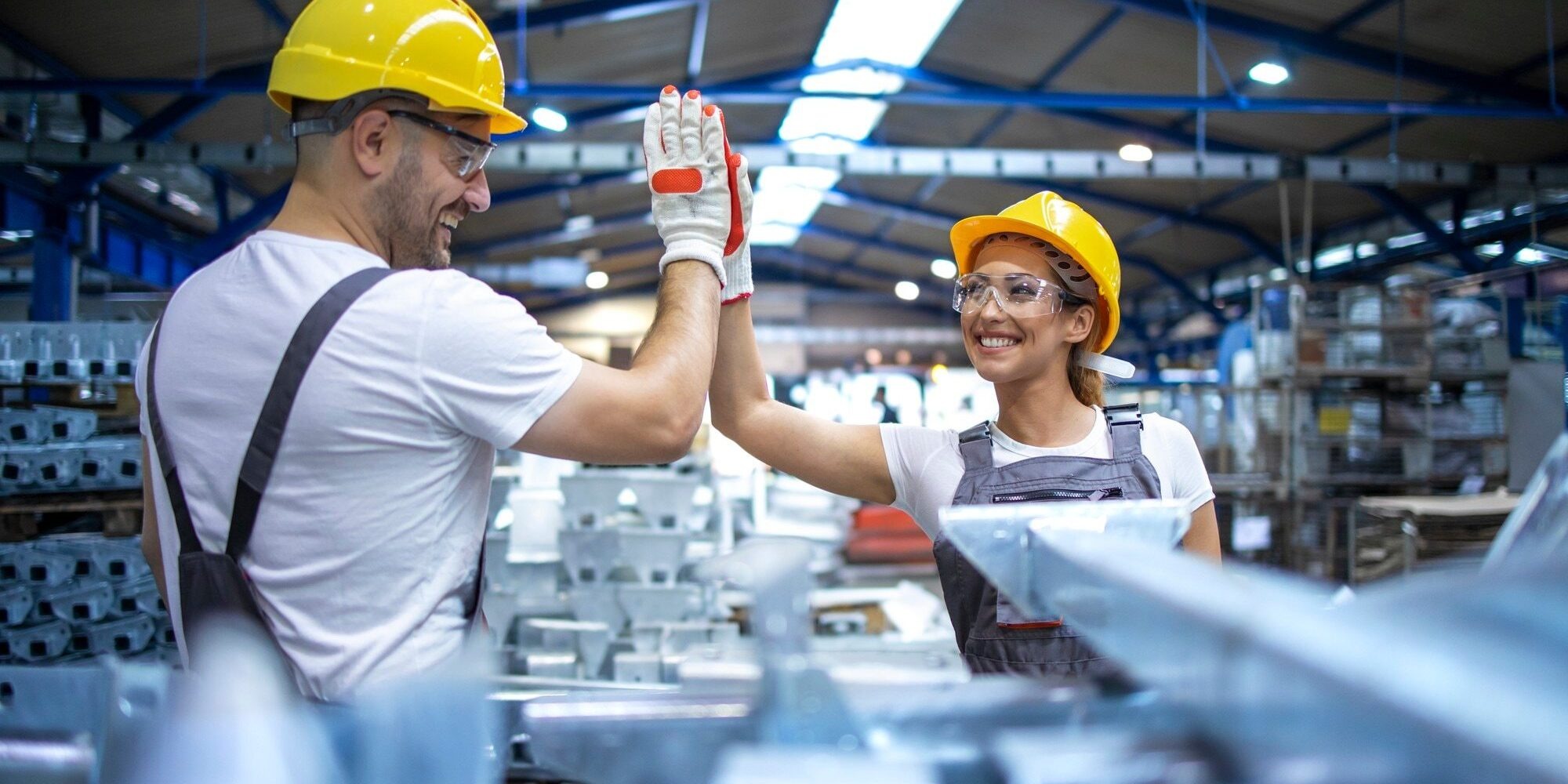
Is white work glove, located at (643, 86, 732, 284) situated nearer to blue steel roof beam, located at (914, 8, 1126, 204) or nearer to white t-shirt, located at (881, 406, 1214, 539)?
white t-shirt, located at (881, 406, 1214, 539)

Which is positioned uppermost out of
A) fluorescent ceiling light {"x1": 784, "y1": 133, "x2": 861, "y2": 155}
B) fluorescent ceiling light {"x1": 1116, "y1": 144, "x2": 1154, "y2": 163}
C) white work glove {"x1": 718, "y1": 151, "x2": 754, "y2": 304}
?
fluorescent ceiling light {"x1": 784, "y1": 133, "x2": 861, "y2": 155}

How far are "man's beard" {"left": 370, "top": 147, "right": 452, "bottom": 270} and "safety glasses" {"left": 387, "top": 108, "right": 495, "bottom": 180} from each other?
0.05 meters

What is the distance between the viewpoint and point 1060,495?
2.13 m

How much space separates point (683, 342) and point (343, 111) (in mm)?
629

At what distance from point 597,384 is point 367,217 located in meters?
0.47

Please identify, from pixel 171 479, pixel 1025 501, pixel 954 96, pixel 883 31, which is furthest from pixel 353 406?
pixel 883 31

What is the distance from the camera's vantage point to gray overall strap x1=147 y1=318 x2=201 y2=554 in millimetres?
1428

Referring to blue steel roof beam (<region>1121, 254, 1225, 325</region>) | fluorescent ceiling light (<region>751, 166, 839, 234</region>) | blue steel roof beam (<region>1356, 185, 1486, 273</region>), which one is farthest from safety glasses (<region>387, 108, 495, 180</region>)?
blue steel roof beam (<region>1121, 254, 1225, 325</region>)

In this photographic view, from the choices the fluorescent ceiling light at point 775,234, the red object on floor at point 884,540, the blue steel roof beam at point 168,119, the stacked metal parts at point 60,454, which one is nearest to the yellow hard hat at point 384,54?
the stacked metal parts at point 60,454

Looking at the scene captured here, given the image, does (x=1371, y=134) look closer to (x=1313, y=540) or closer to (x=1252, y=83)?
(x=1252, y=83)

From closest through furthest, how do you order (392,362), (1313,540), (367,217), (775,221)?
(392,362), (367,217), (1313,540), (775,221)

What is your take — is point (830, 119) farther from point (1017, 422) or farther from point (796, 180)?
point (1017, 422)

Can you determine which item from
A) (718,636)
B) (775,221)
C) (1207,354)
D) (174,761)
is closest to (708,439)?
(718,636)

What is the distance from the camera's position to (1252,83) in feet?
34.4
